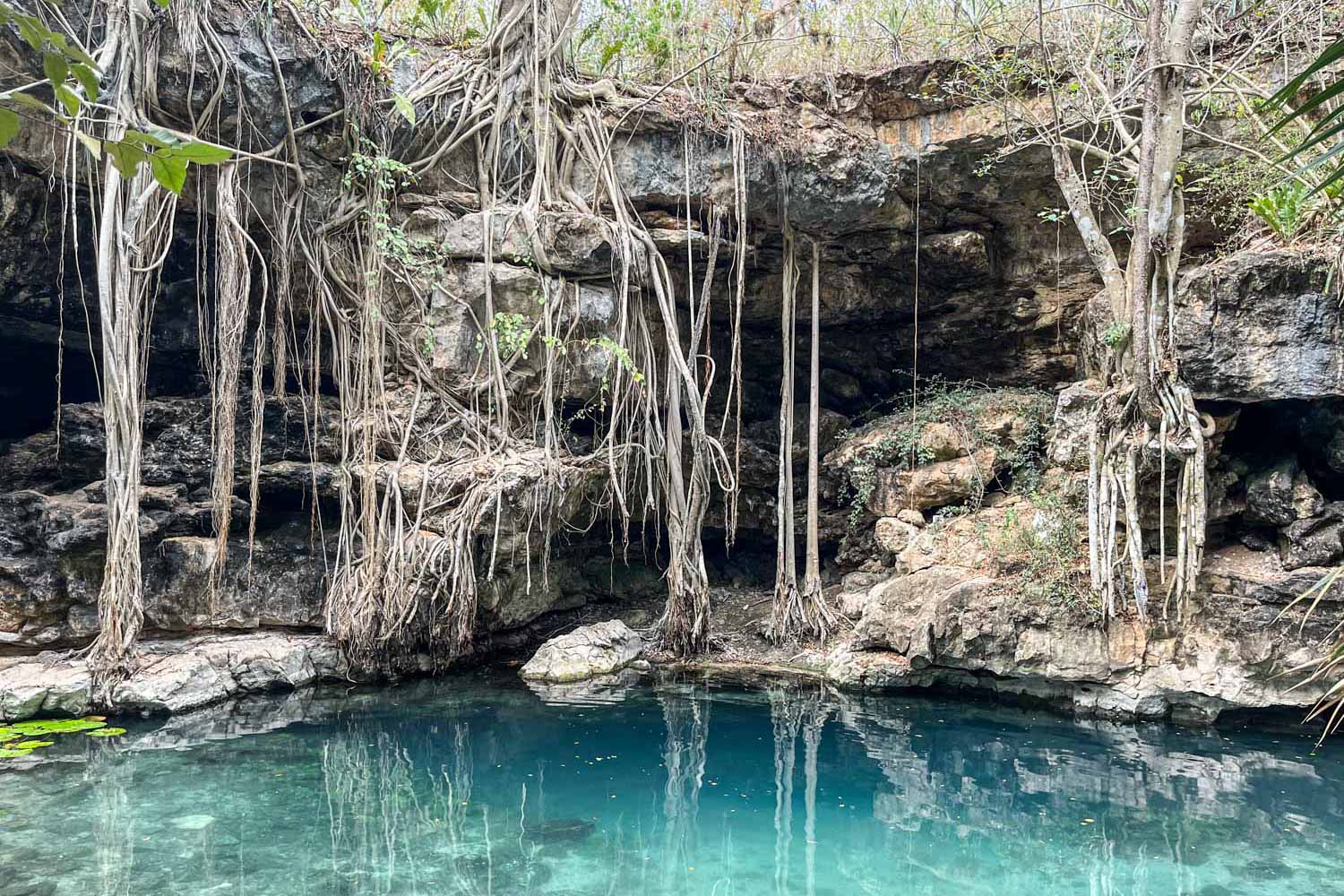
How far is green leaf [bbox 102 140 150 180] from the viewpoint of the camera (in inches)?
34.6

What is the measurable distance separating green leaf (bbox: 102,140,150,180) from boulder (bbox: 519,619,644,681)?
582cm

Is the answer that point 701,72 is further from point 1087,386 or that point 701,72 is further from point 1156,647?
point 1156,647

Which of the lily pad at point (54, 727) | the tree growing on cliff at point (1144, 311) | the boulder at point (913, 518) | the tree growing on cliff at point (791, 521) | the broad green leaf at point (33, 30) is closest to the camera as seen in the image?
the broad green leaf at point (33, 30)

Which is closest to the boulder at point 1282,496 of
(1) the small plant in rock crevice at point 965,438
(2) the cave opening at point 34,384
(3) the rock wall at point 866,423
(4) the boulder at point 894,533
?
(3) the rock wall at point 866,423

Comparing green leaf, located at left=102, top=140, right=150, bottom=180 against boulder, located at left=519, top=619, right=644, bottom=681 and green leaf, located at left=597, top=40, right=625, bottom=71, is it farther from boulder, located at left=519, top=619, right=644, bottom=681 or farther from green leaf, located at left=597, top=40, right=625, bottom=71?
green leaf, located at left=597, top=40, right=625, bottom=71

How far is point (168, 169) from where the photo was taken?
0.91 m

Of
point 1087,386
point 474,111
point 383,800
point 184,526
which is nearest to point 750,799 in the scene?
point 383,800

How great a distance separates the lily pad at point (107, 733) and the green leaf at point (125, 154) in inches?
198

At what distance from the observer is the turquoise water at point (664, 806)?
3400 millimetres

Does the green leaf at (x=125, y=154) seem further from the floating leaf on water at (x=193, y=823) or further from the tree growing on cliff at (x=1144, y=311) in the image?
the tree growing on cliff at (x=1144, y=311)

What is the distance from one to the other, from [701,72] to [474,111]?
1784 mm

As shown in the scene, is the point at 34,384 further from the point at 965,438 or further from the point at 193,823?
the point at 965,438

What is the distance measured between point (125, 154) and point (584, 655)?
19.5 ft

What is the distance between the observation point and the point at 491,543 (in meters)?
6.55
